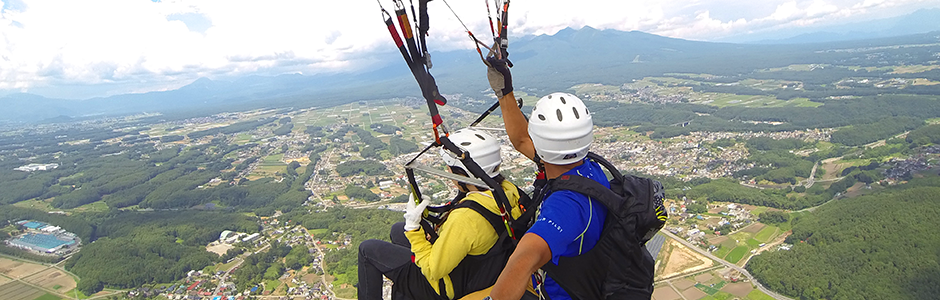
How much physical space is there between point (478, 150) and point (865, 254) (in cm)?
2567

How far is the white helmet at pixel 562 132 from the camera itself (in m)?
2.31

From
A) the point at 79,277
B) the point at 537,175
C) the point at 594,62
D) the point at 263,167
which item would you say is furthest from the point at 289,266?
the point at 594,62

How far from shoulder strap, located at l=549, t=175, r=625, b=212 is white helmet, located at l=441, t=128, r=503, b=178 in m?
1.09

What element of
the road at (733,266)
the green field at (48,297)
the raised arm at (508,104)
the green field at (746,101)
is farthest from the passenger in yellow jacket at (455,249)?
the green field at (746,101)

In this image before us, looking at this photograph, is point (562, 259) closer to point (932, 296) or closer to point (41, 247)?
point (932, 296)

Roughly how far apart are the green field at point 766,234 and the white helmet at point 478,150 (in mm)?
24784

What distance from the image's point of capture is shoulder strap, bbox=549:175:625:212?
1.94m

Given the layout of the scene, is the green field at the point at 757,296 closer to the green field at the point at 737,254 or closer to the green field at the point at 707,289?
the green field at the point at 707,289

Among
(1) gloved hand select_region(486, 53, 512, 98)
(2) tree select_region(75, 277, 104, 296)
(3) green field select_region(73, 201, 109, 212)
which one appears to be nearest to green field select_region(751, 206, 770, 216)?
(1) gloved hand select_region(486, 53, 512, 98)

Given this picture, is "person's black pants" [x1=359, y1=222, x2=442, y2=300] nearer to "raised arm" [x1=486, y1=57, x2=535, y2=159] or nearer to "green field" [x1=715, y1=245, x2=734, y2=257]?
"raised arm" [x1=486, y1=57, x2=535, y2=159]

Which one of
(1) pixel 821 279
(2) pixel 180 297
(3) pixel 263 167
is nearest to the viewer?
(1) pixel 821 279

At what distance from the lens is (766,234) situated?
23.8 meters

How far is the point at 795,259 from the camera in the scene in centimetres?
2056

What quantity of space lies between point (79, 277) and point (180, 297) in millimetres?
8483
